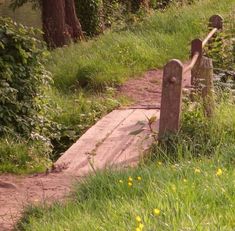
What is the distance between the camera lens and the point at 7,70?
8.66 meters

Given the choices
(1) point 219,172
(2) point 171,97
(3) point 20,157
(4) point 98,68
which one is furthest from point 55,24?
(1) point 219,172

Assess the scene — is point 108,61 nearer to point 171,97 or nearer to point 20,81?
point 20,81

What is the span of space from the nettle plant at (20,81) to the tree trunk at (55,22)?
8512 mm

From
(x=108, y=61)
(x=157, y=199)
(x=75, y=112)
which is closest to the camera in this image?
(x=157, y=199)

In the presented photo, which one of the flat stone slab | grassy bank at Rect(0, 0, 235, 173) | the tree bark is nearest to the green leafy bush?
the tree bark

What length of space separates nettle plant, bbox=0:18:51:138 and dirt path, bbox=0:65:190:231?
794 millimetres

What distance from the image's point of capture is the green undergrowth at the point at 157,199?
14.2 ft

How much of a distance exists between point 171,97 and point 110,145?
1.63 m

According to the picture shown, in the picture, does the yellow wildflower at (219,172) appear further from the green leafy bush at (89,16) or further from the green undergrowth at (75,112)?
the green leafy bush at (89,16)

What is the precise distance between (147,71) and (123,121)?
3.97 m

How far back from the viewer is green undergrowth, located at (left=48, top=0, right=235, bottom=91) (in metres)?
12.9

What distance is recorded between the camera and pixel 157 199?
4734 millimetres

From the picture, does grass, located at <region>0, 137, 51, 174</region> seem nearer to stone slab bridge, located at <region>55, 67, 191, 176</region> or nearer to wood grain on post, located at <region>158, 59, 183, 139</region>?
stone slab bridge, located at <region>55, 67, 191, 176</region>

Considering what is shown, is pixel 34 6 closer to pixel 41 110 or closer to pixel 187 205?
pixel 41 110
